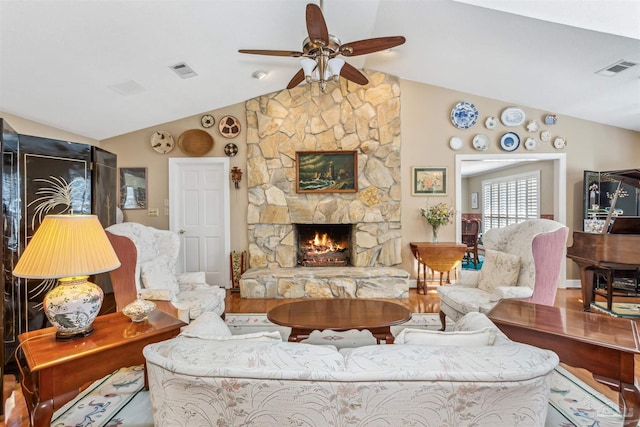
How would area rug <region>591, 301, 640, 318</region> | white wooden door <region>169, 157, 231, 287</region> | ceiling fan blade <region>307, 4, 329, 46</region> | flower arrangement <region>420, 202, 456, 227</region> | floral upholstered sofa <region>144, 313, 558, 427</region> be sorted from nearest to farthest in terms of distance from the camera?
1. floral upholstered sofa <region>144, 313, 558, 427</region>
2. ceiling fan blade <region>307, 4, 329, 46</region>
3. area rug <region>591, 301, 640, 318</region>
4. flower arrangement <region>420, 202, 456, 227</region>
5. white wooden door <region>169, 157, 231, 287</region>

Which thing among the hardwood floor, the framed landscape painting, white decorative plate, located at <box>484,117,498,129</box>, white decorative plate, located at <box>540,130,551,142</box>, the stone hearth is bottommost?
the hardwood floor

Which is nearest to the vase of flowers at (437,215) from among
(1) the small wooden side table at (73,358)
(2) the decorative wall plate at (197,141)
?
(2) the decorative wall plate at (197,141)

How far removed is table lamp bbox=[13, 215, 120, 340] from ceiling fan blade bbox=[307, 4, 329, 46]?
1792 millimetres

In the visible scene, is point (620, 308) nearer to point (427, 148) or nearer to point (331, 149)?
point (427, 148)

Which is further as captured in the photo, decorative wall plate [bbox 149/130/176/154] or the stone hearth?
decorative wall plate [bbox 149/130/176/154]

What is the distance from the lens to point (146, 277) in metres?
2.64

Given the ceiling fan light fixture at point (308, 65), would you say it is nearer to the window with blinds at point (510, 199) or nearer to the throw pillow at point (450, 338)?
the throw pillow at point (450, 338)

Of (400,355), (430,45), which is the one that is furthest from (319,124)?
(400,355)

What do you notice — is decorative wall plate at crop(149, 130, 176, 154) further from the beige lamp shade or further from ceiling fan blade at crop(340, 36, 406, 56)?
the beige lamp shade

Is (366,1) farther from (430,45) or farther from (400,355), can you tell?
(400,355)

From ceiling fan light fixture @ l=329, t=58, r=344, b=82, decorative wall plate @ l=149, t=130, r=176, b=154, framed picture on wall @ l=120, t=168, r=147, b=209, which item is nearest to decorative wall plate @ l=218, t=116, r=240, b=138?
decorative wall plate @ l=149, t=130, r=176, b=154

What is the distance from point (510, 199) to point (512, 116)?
11.9ft

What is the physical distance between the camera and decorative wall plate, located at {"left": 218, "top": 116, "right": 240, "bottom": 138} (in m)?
4.61

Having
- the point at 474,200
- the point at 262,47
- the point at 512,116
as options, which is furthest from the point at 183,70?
the point at 474,200
